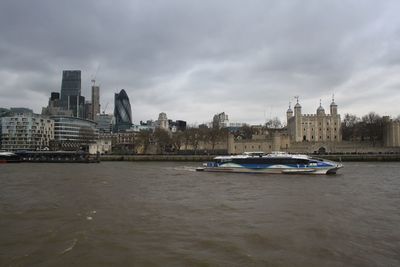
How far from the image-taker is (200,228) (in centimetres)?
1456

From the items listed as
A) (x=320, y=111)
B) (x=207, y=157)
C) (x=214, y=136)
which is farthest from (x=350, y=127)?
(x=207, y=157)

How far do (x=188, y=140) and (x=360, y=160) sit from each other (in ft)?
141

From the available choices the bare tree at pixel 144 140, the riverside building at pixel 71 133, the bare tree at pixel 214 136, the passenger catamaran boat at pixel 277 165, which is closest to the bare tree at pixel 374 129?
the bare tree at pixel 214 136

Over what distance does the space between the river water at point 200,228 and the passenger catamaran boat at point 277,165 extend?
1291 cm

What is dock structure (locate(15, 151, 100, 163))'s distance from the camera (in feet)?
239

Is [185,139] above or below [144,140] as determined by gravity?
above

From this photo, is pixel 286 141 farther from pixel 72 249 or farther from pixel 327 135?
pixel 72 249

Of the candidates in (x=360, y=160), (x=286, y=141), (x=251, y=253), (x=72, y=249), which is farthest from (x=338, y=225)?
(x=286, y=141)

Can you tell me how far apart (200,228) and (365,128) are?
300 ft

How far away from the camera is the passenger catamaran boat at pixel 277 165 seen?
38.1 meters

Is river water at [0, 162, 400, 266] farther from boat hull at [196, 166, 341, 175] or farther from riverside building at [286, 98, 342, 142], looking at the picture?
riverside building at [286, 98, 342, 142]

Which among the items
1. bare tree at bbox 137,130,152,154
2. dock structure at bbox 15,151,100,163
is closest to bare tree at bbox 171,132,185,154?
bare tree at bbox 137,130,152,154

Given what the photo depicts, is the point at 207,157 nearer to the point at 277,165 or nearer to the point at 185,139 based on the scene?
the point at 185,139

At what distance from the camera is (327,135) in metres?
99.4
